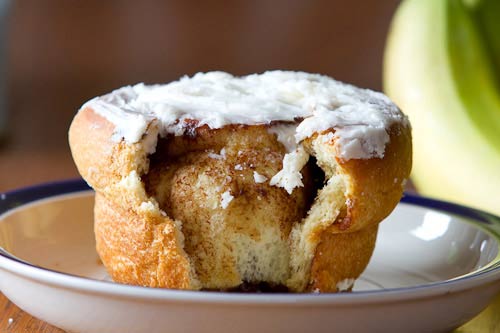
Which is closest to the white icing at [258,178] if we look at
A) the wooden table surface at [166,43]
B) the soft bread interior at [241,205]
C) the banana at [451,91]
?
the soft bread interior at [241,205]

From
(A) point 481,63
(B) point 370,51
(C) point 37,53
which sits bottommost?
(C) point 37,53

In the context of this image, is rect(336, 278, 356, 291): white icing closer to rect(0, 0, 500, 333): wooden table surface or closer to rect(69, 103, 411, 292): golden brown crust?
rect(69, 103, 411, 292): golden brown crust

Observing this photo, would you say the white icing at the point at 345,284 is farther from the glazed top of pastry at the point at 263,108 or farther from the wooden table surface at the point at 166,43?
the wooden table surface at the point at 166,43

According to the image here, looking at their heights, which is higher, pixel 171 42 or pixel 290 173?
pixel 290 173

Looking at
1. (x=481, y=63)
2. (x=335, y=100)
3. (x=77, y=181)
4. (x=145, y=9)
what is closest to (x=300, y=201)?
(x=335, y=100)

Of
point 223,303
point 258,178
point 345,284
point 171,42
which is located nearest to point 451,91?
point 345,284

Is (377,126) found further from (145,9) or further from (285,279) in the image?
(145,9)

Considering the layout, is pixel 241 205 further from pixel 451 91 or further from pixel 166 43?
pixel 166 43

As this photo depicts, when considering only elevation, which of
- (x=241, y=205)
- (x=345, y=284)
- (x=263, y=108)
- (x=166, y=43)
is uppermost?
(x=263, y=108)
